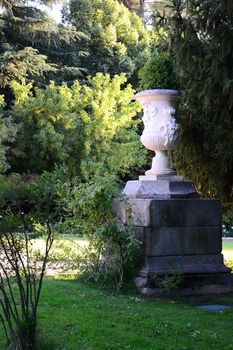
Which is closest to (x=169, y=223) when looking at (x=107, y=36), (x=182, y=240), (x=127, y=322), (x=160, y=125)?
(x=182, y=240)

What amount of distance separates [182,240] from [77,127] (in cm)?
1655

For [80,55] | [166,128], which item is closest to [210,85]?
[166,128]

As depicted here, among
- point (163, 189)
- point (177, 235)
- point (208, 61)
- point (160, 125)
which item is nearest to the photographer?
point (208, 61)

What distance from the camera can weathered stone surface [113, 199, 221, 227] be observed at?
25.8 ft

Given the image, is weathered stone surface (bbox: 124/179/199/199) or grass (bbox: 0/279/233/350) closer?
grass (bbox: 0/279/233/350)

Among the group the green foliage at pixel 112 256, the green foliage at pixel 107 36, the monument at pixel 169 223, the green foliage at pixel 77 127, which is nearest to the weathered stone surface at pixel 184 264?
the monument at pixel 169 223

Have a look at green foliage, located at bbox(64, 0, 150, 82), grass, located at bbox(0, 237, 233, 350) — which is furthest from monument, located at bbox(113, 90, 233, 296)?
green foliage, located at bbox(64, 0, 150, 82)

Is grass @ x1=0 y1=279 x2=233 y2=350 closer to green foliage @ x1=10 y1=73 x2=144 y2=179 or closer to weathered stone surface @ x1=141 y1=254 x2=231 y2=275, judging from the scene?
weathered stone surface @ x1=141 y1=254 x2=231 y2=275

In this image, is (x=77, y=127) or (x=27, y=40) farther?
(x=27, y=40)

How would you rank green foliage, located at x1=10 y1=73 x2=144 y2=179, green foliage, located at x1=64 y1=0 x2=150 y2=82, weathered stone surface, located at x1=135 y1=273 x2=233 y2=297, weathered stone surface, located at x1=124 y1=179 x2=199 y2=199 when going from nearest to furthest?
weathered stone surface, located at x1=135 y1=273 x2=233 y2=297
weathered stone surface, located at x1=124 y1=179 x2=199 y2=199
green foliage, located at x1=10 y1=73 x2=144 y2=179
green foliage, located at x1=64 y1=0 x2=150 y2=82

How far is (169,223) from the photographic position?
26.1 feet

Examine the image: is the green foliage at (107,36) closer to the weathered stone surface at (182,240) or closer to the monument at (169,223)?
the monument at (169,223)

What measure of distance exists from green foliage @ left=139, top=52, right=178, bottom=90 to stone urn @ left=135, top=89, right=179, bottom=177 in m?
0.96

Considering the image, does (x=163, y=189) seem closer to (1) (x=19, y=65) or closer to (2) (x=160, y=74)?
(2) (x=160, y=74)
